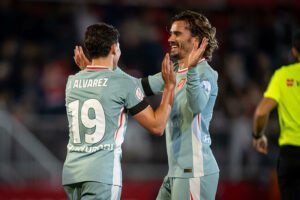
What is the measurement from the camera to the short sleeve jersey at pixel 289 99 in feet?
16.3

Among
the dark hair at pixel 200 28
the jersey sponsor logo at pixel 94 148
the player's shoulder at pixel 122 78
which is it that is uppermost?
the dark hair at pixel 200 28

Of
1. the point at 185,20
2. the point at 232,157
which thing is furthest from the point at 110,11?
the point at 185,20

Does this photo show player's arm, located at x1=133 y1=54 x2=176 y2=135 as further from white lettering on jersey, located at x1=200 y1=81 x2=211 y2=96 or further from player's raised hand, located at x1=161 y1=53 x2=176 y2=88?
white lettering on jersey, located at x1=200 y1=81 x2=211 y2=96

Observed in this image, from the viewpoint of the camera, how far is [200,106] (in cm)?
416

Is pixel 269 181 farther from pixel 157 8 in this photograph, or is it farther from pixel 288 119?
pixel 157 8

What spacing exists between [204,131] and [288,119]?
1.05m

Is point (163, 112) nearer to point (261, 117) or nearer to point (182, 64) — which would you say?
point (182, 64)

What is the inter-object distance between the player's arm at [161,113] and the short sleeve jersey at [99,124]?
0.07 metres

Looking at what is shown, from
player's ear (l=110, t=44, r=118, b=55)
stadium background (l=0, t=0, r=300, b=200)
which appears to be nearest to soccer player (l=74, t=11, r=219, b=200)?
player's ear (l=110, t=44, r=118, b=55)

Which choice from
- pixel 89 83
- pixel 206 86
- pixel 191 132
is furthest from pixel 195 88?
pixel 89 83

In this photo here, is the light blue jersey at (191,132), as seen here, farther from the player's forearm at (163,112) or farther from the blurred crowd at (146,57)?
the blurred crowd at (146,57)

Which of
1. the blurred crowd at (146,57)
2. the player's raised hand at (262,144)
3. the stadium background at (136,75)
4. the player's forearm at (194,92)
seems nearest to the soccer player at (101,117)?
the player's forearm at (194,92)

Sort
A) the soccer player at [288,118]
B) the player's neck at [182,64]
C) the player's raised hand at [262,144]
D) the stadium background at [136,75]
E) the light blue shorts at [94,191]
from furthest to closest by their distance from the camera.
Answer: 1. the stadium background at [136,75]
2. the player's raised hand at [262,144]
3. the soccer player at [288,118]
4. the player's neck at [182,64]
5. the light blue shorts at [94,191]

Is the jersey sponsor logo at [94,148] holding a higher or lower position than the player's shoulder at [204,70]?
lower
